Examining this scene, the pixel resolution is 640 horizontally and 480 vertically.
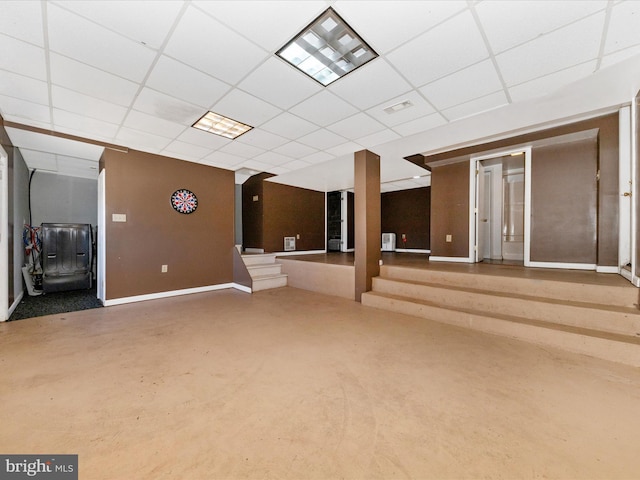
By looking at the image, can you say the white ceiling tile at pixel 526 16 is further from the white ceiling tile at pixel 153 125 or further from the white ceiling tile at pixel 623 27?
the white ceiling tile at pixel 153 125

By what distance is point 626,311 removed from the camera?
104 inches

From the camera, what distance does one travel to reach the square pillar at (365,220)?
4.57 m

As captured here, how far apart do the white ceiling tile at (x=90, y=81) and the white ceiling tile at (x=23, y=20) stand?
209 millimetres

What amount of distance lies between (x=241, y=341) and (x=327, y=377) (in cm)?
122

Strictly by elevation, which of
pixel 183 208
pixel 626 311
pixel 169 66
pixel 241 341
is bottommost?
pixel 241 341

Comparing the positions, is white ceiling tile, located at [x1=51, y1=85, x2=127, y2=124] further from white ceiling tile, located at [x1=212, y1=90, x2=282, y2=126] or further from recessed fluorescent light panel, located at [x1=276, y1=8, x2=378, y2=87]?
recessed fluorescent light panel, located at [x1=276, y1=8, x2=378, y2=87]

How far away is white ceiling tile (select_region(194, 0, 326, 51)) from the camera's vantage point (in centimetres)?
173

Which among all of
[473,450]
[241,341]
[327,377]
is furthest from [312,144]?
[473,450]

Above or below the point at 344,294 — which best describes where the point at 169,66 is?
above

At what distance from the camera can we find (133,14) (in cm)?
179

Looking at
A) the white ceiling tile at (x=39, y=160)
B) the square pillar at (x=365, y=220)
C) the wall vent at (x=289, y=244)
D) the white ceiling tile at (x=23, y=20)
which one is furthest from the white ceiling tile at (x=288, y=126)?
the white ceiling tile at (x=39, y=160)

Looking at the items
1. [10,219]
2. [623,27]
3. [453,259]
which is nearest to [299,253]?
[453,259]

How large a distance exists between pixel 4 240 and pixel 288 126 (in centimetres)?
411

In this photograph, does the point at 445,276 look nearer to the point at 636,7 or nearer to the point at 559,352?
the point at 559,352
